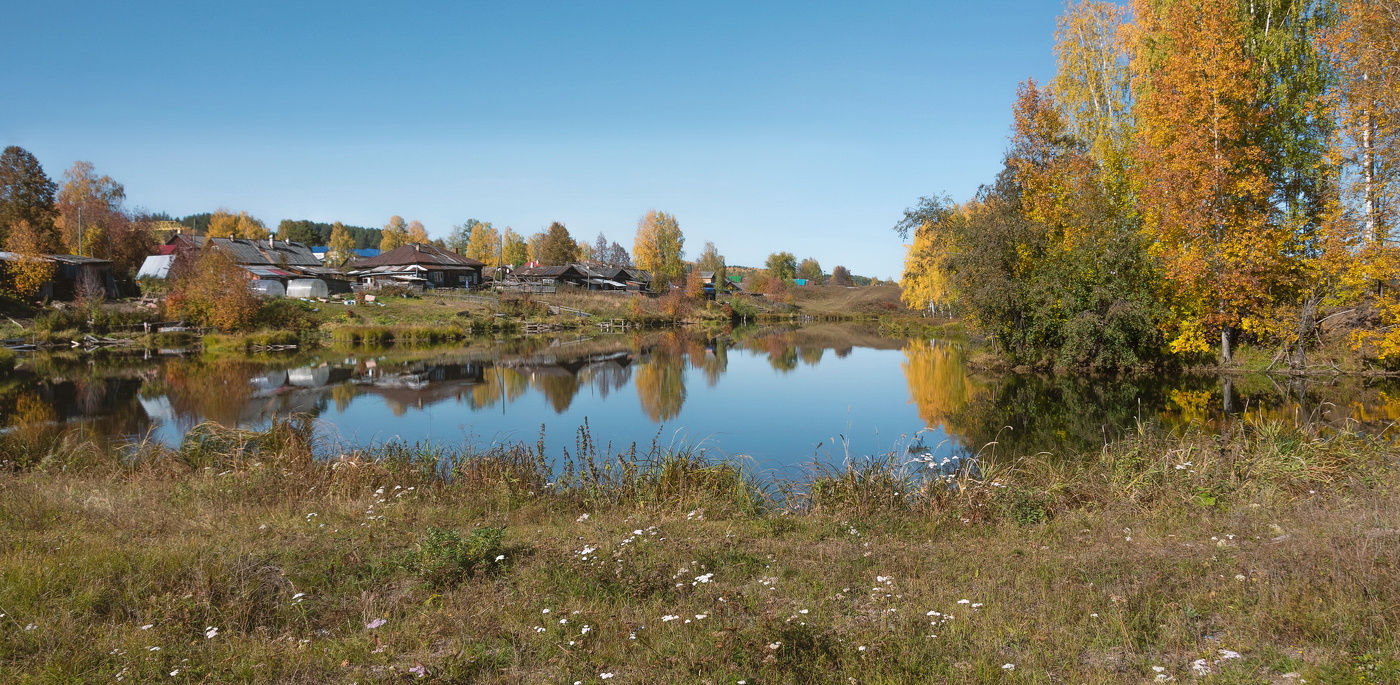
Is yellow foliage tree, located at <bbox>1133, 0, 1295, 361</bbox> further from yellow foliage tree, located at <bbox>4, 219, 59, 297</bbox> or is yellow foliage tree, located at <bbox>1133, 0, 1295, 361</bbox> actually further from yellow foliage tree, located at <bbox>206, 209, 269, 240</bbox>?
yellow foliage tree, located at <bbox>206, 209, 269, 240</bbox>

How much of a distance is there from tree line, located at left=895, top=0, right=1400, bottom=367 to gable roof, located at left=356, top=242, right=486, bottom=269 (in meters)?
57.8

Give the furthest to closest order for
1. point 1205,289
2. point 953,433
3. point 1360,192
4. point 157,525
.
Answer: point 1205,289, point 1360,192, point 953,433, point 157,525

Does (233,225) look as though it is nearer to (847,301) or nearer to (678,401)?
(847,301)

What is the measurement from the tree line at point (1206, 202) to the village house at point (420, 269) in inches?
2208

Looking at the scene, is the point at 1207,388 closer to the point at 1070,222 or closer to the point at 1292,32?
the point at 1070,222

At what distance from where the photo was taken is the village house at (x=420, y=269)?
69625 millimetres

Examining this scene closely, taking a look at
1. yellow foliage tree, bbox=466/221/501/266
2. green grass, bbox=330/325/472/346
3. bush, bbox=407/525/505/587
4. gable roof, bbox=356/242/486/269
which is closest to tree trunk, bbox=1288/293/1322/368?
bush, bbox=407/525/505/587

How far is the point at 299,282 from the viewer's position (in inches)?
2245

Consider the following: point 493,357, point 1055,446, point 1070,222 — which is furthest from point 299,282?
point 1055,446

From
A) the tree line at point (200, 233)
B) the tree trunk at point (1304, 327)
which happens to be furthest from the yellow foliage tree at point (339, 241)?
the tree trunk at point (1304, 327)

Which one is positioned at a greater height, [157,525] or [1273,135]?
[1273,135]

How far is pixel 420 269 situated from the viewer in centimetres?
6950

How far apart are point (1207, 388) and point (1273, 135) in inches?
306

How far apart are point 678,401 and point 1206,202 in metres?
15.4
